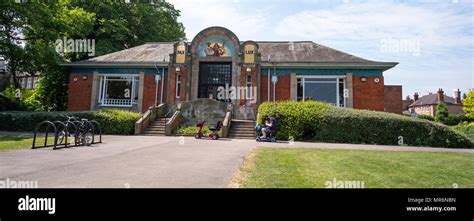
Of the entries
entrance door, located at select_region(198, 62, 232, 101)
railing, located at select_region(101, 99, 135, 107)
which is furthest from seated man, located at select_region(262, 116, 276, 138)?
railing, located at select_region(101, 99, 135, 107)

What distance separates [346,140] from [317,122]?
1.69 m

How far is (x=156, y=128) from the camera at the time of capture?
15.4 m

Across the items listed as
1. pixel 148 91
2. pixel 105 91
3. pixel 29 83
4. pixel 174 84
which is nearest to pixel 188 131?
pixel 174 84

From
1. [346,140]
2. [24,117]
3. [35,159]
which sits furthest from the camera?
[24,117]

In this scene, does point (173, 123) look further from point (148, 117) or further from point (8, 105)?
point (8, 105)

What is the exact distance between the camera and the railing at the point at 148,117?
48.2ft

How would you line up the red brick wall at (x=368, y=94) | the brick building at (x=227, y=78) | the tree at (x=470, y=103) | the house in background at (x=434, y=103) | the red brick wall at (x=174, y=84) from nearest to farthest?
1. the red brick wall at (x=368, y=94)
2. the brick building at (x=227, y=78)
3. the red brick wall at (x=174, y=84)
4. the tree at (x=470, y=103)
5. the house in background at (x=434, y=103)

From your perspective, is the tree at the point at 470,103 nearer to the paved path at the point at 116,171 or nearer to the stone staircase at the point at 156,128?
the stone staircase at the point at 156,128

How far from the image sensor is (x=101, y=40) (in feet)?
88.1

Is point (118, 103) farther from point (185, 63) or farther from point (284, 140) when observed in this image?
point (284, 140)

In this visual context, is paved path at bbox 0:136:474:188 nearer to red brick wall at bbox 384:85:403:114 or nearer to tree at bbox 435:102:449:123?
red brick wall at bbox 384:85:403:114

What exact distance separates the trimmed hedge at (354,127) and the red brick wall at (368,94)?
17.3 ft

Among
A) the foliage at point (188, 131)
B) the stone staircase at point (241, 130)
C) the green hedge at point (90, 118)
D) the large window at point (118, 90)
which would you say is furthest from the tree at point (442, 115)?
the green hedge at point (90, 118)
